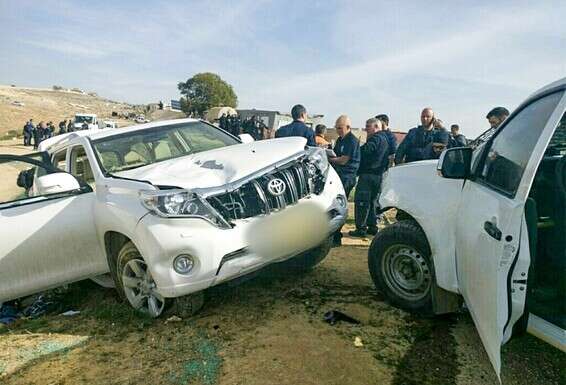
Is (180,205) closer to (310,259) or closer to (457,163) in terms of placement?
(310,259)

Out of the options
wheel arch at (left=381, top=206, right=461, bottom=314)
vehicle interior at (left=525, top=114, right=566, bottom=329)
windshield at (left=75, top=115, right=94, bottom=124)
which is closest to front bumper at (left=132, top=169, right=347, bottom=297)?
wheel arch at (left=381, top=206, right=461, bottom=314)

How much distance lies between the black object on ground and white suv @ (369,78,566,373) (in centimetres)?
42

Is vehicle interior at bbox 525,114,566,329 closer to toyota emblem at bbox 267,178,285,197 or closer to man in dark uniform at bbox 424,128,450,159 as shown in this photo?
toyota emblem at bbox 267,178,285,197

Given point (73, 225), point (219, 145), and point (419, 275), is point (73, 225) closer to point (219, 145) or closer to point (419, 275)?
point (219, 145)

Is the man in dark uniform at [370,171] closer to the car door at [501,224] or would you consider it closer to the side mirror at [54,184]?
the car door at [501,224]

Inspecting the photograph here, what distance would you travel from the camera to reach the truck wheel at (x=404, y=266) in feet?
10.7

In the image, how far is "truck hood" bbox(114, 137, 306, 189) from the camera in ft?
10.7

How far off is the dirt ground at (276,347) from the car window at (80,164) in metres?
1.29

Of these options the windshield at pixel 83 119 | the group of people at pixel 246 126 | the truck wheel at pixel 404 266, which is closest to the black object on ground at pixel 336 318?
the truck wheel at pixel 404 266

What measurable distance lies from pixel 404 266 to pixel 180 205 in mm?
1861

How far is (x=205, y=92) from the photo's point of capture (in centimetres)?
6688

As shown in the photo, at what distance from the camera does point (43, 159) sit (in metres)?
4.27

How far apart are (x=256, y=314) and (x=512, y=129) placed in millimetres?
2373

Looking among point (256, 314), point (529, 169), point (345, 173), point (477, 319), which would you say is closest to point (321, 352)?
point (256, 314)
